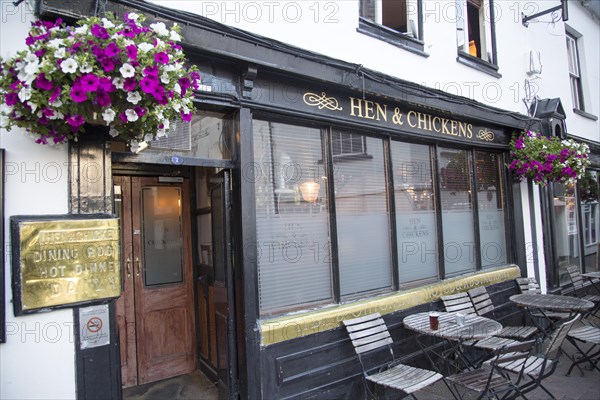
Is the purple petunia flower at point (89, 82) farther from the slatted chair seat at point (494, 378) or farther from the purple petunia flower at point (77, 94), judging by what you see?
the slatted chair seat at point (494, 378)

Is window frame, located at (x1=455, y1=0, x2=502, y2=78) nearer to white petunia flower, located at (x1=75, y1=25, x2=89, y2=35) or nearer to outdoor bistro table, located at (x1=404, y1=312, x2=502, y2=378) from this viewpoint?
outdoor bistro table, located at (x1=404, y1=312, x2=502, y2=378)

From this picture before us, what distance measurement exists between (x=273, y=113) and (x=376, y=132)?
1.52 m

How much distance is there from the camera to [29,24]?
2.75 metres

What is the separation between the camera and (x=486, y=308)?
5.67 metres

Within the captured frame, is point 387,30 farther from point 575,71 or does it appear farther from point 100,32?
point 575,71

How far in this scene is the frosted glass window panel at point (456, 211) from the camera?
5844 mm

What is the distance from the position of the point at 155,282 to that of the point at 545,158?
5.93m

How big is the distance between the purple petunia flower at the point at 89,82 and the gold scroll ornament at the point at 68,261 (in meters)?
0.99

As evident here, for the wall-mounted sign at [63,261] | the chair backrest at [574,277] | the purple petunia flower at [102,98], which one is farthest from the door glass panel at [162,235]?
the chair backrest at [574,277]

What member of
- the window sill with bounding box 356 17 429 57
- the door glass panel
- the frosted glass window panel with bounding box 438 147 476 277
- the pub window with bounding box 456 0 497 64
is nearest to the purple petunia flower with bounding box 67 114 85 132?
the door glass panel

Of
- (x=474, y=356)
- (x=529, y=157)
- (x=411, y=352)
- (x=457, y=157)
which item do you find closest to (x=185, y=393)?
(x=411, y=352)

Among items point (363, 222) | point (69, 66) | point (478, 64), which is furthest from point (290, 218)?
point (478, 64)

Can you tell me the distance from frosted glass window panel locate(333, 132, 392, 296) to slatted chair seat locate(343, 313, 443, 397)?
398 millimetres

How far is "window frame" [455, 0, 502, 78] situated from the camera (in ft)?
21.1
